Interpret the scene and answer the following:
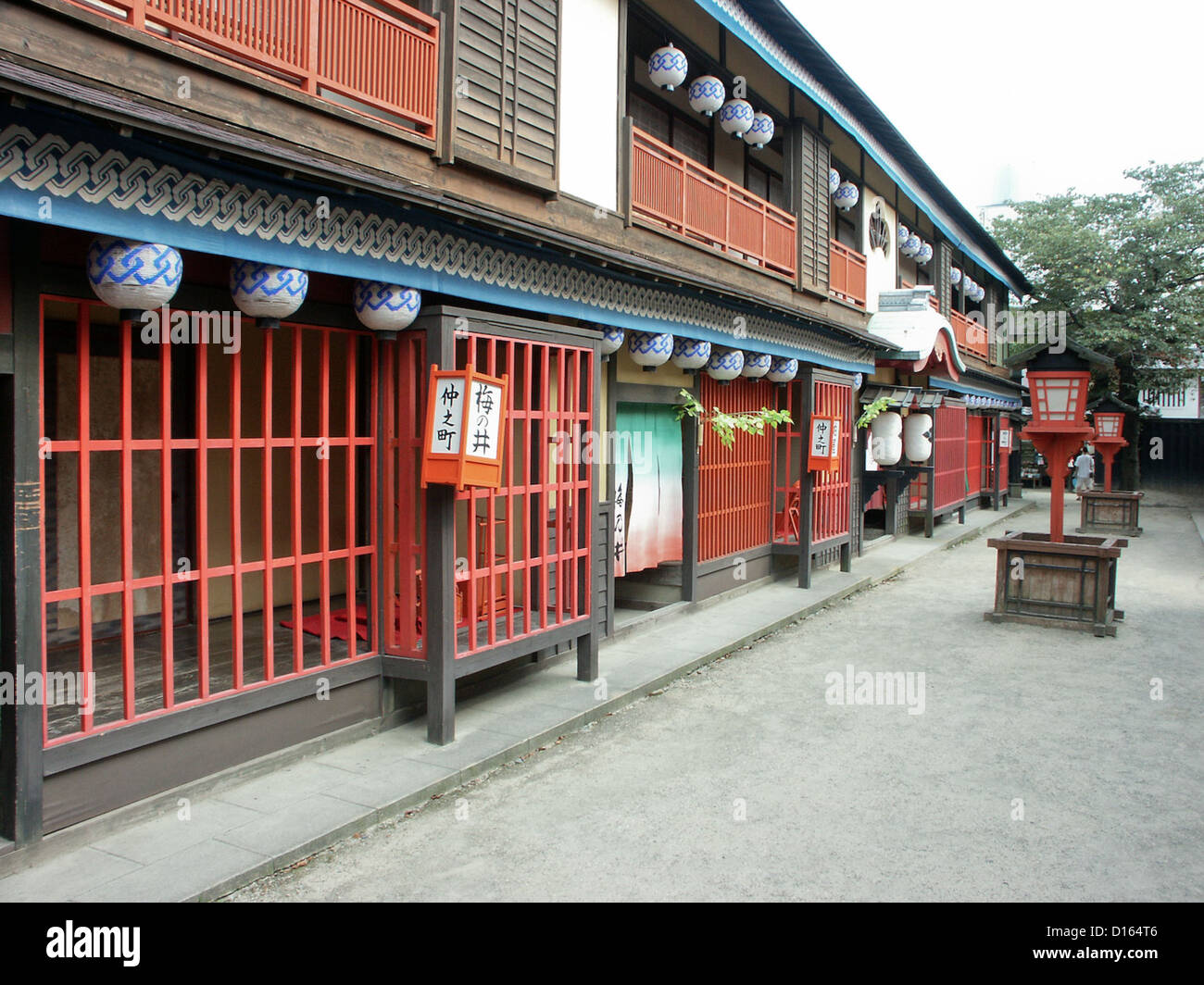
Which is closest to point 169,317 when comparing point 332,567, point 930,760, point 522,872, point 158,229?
point 158,229

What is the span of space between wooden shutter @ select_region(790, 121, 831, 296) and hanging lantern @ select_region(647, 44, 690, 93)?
409 centimetres

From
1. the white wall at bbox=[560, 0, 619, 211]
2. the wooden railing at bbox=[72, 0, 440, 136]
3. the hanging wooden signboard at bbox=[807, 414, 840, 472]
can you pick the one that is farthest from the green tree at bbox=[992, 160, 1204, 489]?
the wooden railing at bbox=[72, 0, 440, 136]

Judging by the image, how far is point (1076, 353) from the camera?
40.9 feet

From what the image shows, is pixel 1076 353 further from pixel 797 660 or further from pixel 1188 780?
pixel 1188 780

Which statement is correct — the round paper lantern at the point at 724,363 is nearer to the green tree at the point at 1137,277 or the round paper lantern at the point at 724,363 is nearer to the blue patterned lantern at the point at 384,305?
the blue patterned lantern at the point at 384,305

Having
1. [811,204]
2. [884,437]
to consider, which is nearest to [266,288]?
[811,204]

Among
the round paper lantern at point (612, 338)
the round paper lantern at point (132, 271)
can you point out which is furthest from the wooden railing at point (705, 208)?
the round paper lantern at point (132, 271)

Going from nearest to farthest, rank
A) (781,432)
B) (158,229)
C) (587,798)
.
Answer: (158,229) → (587,798) → (781,432)

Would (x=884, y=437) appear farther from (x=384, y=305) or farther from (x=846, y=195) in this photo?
Answer: (x=384, y=305)

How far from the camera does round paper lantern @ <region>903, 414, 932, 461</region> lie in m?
19.5

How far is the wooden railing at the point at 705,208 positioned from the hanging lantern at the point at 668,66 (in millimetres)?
712

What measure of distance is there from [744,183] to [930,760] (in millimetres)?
10357

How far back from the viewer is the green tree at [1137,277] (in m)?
→ 29.4

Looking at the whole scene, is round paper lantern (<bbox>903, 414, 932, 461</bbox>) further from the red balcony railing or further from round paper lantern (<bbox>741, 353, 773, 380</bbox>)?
round paper lantern (<bbox>741, 353, 773, 380</bbox>)
